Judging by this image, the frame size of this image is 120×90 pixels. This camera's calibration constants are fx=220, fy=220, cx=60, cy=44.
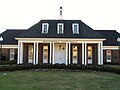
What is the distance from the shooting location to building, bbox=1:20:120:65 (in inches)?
1139

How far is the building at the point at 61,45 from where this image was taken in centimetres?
2894

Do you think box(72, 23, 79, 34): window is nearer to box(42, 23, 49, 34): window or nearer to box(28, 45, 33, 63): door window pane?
box(42, 23, 49, 34): window

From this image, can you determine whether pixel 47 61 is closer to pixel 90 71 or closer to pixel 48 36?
pixel 48 36

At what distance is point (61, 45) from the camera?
103ft

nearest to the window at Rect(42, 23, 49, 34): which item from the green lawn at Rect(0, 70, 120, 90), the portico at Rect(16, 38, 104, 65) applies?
the portico at Rect(16, 38, 104, 65)

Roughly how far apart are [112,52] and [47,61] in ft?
34.1

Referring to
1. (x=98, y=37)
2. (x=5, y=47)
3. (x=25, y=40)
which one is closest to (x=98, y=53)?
(x=98, y=37)

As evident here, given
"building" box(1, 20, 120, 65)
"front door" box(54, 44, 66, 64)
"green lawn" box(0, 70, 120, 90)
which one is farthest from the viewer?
"front door" box(54, 44, 66, 64)

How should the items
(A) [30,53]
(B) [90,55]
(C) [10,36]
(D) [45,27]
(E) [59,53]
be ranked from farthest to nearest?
(C) [10,36], (A) [30,53], (B) [90,55], (E) [59,53], (D) [45,27]

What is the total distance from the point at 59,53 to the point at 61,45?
118 centimetres

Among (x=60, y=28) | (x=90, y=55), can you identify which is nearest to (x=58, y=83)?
(x=60, y=28)

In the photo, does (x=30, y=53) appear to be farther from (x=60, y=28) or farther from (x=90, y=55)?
(x=90, y=55)

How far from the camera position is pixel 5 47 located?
34.1 metres

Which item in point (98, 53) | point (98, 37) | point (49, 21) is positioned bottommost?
point (98, 53)
